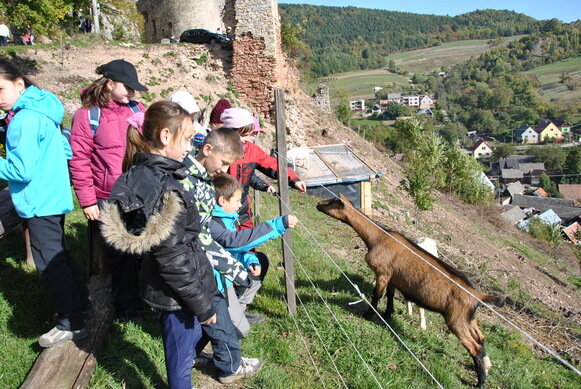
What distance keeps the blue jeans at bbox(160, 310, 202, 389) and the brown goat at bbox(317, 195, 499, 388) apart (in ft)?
6.67

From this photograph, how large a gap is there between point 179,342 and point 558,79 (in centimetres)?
15549

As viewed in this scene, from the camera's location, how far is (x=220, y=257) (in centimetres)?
253

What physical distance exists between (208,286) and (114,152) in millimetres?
1553

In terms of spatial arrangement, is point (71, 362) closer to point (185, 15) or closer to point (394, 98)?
point (185, 15)

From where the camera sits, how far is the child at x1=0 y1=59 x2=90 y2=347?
8.11ft

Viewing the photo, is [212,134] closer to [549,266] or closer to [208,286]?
[208,286]

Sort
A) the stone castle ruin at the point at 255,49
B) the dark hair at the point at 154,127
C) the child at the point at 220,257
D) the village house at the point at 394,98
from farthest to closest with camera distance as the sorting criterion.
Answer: the village house at the point at 394,98 → the stone castle ruin at the point at 255,49 → the child at the point at 220,257 → the dark hair at the point at 154,127

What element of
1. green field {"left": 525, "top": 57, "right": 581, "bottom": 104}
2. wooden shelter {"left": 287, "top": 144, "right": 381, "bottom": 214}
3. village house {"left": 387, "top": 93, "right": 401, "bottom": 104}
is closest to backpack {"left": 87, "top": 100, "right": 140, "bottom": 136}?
wooden shelter {"left": 287, "top": 144, "right": 381, "bottom": 214}

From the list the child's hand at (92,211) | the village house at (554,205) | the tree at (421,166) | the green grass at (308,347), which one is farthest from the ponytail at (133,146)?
the village house at (554,205)

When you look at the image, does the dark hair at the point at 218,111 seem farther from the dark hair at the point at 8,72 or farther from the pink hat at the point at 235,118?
the dark hair at the point at 8,72

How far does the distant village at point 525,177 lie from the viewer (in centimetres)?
3819

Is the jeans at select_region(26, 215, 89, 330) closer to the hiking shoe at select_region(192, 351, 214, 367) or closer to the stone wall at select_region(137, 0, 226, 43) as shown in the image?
the hiking shoe at select_region(192, 351, 214, 367)

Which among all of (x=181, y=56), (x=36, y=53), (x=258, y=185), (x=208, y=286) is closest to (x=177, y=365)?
(x=208, y=286)

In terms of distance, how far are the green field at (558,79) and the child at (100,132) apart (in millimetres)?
129365
